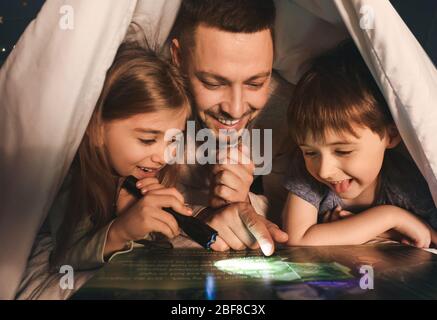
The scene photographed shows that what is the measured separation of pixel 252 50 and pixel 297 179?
229 millimetres

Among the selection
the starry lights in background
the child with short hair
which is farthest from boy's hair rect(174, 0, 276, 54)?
the starry lights in background

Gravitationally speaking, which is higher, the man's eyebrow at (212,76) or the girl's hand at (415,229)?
the man's eyebrow at (212,76)

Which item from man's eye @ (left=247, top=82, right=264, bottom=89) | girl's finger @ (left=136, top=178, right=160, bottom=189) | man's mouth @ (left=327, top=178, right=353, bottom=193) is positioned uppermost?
man's eye @ (left=247, top=82, right=264, bottom=89)

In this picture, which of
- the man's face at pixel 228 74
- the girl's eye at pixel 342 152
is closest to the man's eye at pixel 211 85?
the man's face at pixel 228 74

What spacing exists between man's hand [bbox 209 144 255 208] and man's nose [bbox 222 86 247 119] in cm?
6

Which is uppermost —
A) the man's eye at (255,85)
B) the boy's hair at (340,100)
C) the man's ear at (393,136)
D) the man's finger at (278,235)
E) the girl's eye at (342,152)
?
the man's eye at (255,85)

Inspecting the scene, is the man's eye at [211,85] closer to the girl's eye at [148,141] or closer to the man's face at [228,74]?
the man's face at [228,74]

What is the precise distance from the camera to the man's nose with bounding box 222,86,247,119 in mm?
813

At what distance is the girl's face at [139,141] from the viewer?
2.56 feet

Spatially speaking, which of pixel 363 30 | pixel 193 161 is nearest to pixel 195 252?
pixel 193 161

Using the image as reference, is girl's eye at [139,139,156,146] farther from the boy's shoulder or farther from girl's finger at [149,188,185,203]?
the boy's shoulder

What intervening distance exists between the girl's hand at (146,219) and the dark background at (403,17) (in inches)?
12.1

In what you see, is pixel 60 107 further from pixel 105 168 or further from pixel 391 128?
pixel 391 128

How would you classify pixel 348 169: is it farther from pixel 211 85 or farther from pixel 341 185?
pixel 211 85
